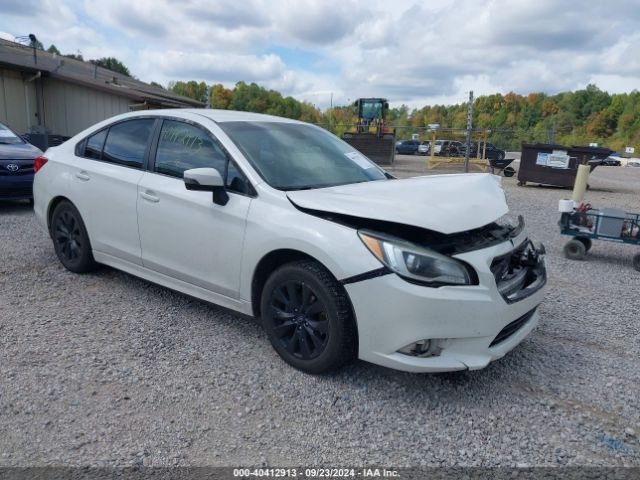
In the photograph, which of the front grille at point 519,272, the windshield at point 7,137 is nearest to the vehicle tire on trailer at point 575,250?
the front grille at point 519,272

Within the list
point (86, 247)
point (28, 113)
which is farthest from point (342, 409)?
point (28, 113)

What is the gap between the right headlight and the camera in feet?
8.96

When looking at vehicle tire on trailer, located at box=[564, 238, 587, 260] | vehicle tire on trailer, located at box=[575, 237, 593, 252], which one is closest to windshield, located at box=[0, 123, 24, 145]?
vehicle tire on trailer, located at box=[564, 238, 587, 260]

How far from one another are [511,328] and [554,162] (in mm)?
14266

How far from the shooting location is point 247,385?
3.06 meters

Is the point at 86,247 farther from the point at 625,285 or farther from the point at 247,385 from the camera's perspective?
the point at 625,285

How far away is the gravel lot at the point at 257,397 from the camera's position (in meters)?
2.48

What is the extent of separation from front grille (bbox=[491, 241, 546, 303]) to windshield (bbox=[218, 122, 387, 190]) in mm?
1291

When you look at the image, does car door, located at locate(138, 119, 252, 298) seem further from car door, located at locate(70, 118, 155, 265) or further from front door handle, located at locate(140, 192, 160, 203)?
car door, located at locate(70, 118, 155, 265)

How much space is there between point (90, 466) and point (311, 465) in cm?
102

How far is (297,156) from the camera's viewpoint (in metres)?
3.85

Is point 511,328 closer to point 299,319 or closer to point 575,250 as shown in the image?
point 299,319

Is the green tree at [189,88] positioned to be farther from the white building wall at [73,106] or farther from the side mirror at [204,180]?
the side mirror at [204,180]

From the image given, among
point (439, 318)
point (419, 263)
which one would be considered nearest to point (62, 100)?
point (419, 263)
